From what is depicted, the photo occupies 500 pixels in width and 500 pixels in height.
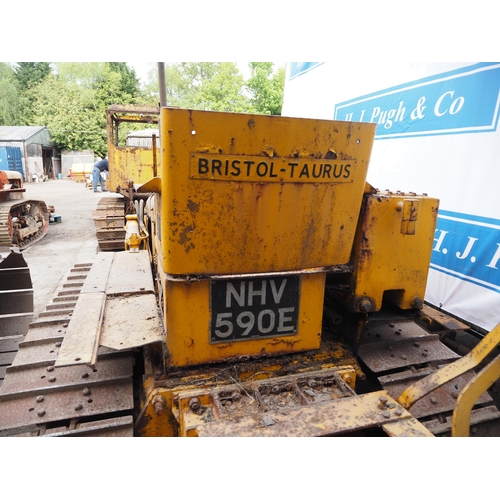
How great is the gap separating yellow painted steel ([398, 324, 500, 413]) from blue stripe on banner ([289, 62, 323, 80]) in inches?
257

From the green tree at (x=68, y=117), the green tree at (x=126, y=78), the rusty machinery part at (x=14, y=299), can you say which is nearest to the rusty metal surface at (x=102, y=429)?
the rusty machinery part at (x=14, y=299)

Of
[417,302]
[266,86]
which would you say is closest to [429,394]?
[417,302]

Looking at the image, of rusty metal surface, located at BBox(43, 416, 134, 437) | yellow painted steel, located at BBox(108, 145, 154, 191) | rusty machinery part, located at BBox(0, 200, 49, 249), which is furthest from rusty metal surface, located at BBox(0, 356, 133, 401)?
yellow painted steel, located at BBox(108, 145, 154, 191)

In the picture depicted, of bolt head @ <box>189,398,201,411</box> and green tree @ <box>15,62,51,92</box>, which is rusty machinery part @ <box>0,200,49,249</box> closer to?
bolt head @ <box>189,398,201,411</box>

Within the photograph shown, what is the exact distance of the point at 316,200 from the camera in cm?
217

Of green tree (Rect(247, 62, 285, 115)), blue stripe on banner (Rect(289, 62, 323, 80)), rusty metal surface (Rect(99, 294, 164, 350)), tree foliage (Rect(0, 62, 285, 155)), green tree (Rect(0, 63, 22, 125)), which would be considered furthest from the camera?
green tree (Rect(0, 63, 22, 125))

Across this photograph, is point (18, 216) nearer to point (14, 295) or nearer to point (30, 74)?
point (14, 295)

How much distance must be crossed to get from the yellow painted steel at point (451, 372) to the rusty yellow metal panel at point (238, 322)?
66 cm

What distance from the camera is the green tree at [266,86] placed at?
17672 mm

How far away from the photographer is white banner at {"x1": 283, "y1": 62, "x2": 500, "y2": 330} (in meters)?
3.88

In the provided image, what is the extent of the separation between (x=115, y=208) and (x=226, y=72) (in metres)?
12.9

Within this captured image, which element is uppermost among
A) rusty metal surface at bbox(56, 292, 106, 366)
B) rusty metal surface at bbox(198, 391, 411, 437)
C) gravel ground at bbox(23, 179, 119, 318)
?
rusty metal surface at bbox(56, 292, 106, 366)

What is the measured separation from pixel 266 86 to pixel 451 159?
15073mm

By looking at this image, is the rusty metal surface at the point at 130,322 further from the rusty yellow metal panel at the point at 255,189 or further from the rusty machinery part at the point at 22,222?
the rusty machinery part at the point at 22,222
